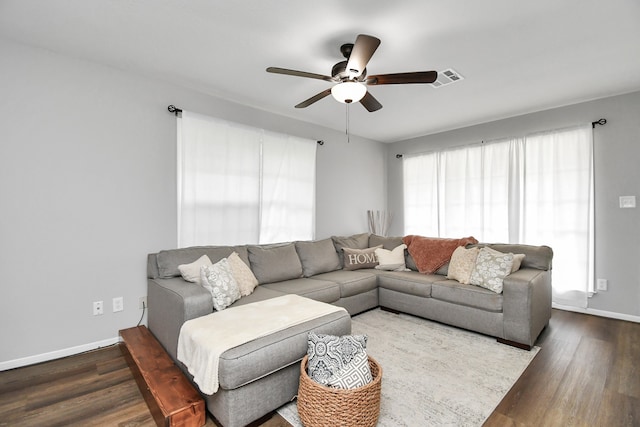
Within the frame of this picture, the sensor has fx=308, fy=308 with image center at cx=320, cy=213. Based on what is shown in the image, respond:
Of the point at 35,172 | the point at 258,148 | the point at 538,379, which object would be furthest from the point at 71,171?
the point at 538,379

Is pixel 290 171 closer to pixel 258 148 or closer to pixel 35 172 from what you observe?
pixel 258 148

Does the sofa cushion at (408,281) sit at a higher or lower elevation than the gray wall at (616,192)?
lower

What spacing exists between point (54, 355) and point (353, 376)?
2.59 metres

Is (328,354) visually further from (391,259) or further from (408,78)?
(391,259)

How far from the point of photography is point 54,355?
258 cm

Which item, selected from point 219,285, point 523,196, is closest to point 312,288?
point 219,285

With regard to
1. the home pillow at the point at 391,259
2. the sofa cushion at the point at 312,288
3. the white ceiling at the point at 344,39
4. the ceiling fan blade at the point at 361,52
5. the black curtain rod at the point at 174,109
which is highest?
the white ceiling at the point at 344,39

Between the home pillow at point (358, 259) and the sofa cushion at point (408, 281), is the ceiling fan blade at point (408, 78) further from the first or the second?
the home pillow at point (358, 259)

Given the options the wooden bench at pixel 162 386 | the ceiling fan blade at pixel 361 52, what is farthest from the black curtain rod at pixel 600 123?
the wooden bench at pixel 162 386

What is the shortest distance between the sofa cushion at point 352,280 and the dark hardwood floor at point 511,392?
171 centimetres

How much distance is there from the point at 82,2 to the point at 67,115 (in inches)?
41.6

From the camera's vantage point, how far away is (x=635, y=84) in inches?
130

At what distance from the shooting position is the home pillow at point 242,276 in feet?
9.11

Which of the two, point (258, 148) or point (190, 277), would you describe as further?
point (258, 148)
